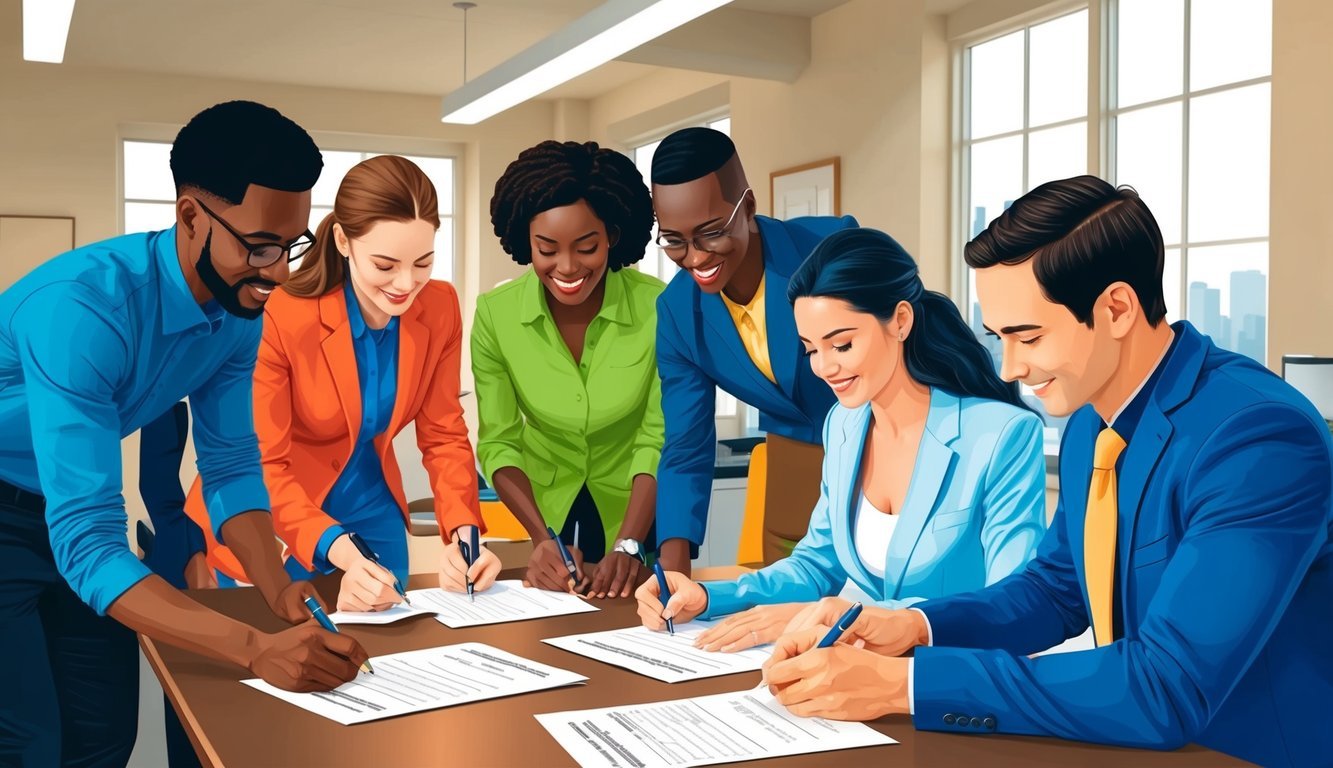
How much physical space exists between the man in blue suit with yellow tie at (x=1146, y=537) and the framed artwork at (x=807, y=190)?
4.80m

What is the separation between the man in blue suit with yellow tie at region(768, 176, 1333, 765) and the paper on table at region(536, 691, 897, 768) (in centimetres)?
4

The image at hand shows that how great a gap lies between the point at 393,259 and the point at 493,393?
20.7 inches

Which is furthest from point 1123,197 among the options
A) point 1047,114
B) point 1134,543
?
point 1047,114

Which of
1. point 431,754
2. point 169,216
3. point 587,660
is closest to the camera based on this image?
point 431,754

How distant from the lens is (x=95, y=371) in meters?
1.54

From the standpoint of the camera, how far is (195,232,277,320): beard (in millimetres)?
1634

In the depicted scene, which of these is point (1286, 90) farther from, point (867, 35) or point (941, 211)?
point (867, 35)

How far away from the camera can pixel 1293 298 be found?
386 centimetres

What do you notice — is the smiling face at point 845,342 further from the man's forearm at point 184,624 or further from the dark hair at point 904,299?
the man's forearm at point 184,624

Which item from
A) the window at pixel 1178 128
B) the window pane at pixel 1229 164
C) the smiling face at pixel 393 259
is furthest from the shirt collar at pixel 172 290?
the window pane at pixel 1229 164

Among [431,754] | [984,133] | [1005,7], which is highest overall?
[1005,7]

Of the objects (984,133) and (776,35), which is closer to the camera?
(984,133)

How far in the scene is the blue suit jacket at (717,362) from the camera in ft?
7.78

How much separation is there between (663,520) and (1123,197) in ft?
4.06
